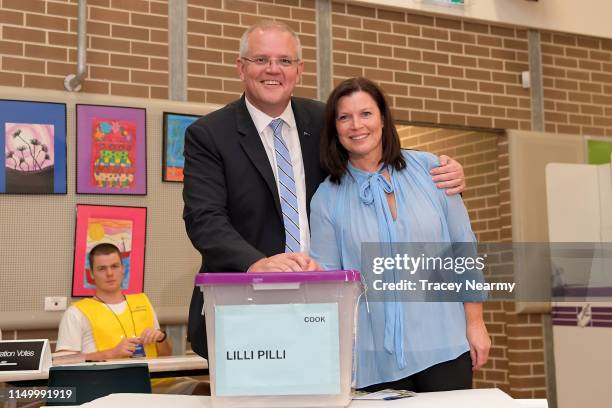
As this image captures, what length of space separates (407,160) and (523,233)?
4.07 m

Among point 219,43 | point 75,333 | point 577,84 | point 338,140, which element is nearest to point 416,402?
point 338,140

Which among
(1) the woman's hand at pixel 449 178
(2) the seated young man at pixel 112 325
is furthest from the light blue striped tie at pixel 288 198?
(2) the seated young man at pixel 112 325

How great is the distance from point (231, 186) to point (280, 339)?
0.82 metres

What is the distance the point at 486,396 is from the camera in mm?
1671

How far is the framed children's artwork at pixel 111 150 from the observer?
494 centimetres

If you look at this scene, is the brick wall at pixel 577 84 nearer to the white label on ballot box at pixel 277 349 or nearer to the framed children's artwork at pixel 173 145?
the framed children's artwork at pixel 173 145

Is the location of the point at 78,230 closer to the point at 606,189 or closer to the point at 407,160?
the point at 407,160

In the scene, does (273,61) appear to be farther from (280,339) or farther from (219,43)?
(219,43)

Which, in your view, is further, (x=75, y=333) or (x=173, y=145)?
(x=173, y=145)

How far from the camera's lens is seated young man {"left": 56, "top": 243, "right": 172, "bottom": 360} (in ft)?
14.3

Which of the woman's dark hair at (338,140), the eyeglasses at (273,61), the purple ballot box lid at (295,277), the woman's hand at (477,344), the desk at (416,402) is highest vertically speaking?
the eyeglasses at (273,61)

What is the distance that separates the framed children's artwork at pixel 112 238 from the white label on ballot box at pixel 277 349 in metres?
3.50

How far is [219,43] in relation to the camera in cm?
547

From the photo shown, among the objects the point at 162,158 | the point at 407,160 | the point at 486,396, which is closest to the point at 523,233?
the point at 162,158
